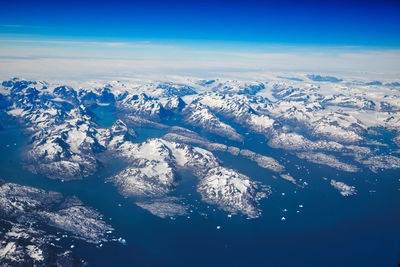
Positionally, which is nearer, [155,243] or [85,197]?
[155,243]

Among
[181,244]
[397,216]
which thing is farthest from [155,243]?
[397,216]

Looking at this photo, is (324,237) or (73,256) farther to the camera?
(324,237)

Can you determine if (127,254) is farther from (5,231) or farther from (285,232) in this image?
(285,232)

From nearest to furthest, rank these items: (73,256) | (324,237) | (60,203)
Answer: (73,256) < (324,237) < (60,203)

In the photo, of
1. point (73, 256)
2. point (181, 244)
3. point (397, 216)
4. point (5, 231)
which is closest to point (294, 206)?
point (397, 216)

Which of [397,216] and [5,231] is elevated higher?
[5,231]

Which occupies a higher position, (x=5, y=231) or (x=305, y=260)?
(x=5, y=231)

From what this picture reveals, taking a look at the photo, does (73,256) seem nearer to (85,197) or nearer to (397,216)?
(85,197)

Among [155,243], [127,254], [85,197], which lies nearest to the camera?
[127,254]

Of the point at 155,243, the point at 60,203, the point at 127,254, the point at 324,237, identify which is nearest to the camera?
the point at 127,254
